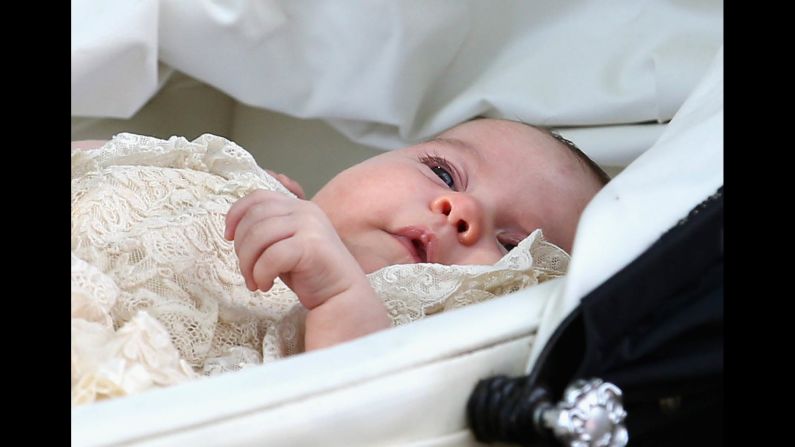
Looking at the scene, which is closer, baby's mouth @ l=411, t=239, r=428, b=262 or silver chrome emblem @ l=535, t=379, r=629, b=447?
silver chrome emblem @ l=535, t=379, r=629, b=447

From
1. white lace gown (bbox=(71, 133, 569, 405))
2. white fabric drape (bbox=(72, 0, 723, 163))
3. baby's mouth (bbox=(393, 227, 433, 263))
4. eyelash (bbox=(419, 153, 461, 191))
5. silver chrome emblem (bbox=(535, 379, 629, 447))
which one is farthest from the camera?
white fabric drape (bbox=(72, 0, 723, 163))

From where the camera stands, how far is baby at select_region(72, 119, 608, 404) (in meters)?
0.78

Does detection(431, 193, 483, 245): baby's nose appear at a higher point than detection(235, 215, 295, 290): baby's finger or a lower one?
lower

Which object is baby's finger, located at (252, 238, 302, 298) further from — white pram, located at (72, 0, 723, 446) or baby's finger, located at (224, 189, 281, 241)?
white pram, located at (72, 0, 723, 446)

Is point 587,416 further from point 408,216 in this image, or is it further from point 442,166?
point 442,166

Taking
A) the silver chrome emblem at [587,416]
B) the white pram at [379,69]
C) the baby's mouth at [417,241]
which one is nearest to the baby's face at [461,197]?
the baby's mouth at [417,241]

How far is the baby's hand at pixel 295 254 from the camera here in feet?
2.57

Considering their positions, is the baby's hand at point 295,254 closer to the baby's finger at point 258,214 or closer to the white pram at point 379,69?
the baby's finger at point 258,214

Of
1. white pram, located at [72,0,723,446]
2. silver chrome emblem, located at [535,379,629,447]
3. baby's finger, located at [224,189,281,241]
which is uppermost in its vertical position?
silver chrome emblem, located at [535,379,629,447]

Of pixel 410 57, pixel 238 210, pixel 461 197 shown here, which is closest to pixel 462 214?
pixel 461 197

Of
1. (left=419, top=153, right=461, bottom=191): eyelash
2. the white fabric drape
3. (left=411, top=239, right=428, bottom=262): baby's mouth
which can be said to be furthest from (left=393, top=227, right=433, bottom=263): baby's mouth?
the white fabric drape

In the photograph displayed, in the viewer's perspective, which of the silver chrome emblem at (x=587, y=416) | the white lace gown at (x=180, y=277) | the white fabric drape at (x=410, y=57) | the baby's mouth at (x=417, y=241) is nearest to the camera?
the silver chrome emblem at (x=587, y=416)
